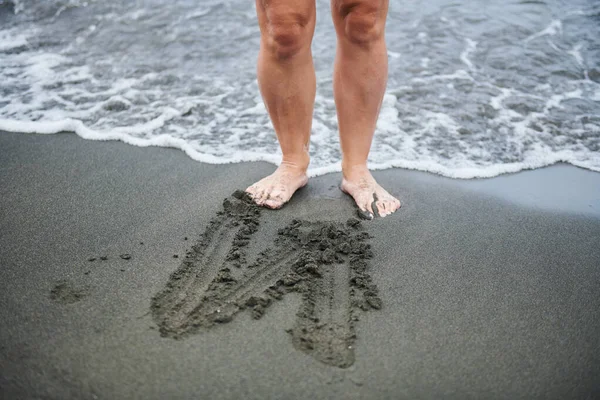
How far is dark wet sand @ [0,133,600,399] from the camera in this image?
51.3 inches

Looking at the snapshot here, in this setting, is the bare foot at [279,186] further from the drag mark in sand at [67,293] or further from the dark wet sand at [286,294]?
the drag mark in sand at [67,293]

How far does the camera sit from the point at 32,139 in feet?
8.76

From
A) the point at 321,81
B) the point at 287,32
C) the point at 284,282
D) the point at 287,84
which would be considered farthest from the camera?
the point at 321,81

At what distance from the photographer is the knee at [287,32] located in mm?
1873

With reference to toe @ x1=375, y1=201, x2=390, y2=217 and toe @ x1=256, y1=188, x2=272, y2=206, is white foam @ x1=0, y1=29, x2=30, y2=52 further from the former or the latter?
toe @ x1=375, y1=201, x2=390, y2=217

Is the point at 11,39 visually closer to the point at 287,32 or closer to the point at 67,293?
the point at 287,32

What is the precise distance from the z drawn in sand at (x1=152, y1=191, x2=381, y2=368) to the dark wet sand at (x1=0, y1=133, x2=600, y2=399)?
0.04 meters

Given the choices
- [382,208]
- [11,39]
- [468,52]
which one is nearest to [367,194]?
[382,208]

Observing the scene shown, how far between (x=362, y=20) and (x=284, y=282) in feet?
3.41

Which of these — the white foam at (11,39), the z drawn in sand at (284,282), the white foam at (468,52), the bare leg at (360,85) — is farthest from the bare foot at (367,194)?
the white foam at (11,39)

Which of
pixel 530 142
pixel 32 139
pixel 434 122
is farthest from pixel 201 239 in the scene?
pixel 530 142

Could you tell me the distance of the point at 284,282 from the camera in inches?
65.6

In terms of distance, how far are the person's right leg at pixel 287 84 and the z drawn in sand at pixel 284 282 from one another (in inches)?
9.0

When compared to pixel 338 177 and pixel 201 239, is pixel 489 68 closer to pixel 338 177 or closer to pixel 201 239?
pixel 338 177
